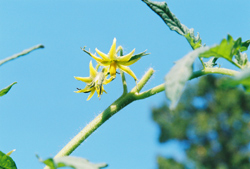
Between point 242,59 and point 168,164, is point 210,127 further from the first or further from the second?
point 242,59

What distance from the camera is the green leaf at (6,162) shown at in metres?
0.54

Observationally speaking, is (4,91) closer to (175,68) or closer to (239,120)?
(175,68)

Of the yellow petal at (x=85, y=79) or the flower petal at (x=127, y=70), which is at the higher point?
the yellow petal at (x=85, y=79)

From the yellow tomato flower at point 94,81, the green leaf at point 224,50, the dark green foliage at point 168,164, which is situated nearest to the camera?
the green leaf at point 224,50

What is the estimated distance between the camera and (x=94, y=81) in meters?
0.82

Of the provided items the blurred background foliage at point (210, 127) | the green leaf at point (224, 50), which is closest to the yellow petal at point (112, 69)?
the green leaf at point (224, 50)

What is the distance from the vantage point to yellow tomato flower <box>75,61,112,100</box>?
0.80 meters

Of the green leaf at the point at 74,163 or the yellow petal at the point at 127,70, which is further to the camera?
the yellow petal at the point at 127,70

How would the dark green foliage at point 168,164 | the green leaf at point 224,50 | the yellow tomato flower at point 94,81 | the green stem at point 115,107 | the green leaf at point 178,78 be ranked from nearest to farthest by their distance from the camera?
the green leaf at point 178,78
the green leaf at point 224,50
the green stem at point 115,107
the yellow tomato flower at point 94,81
the dark green foliage at point 168,164

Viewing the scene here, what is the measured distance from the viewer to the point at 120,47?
874 mm

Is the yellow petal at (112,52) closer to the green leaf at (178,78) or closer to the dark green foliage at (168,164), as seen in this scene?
the green leaf at (178,78)

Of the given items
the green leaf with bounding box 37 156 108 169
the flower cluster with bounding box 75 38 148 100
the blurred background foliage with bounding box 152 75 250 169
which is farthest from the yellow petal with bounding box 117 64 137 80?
the blurred background foliage with bounding box 152 75 250 169

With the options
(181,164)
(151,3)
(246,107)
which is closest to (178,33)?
(151,3)

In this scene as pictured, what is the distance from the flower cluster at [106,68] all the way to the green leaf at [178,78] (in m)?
0.38
